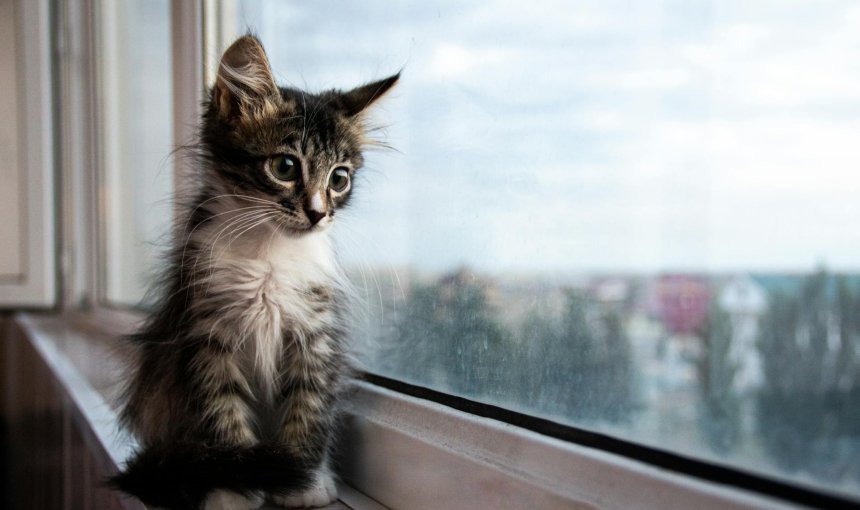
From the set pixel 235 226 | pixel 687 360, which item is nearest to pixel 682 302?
pixel 687 360

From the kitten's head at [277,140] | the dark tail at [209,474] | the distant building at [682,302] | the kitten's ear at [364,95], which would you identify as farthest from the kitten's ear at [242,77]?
the distant building at [682,302]

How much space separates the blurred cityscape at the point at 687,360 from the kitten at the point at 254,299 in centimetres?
19

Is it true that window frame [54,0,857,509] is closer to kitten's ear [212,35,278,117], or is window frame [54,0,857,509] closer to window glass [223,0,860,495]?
window glass [223,0,860,495]

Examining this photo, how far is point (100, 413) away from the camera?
1315mm

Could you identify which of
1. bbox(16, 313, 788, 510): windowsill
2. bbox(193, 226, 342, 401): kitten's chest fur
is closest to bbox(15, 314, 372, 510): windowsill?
bbox(16, 313, 788, 510): windowsill

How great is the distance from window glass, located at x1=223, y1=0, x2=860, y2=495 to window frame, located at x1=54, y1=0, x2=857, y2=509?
3 cm

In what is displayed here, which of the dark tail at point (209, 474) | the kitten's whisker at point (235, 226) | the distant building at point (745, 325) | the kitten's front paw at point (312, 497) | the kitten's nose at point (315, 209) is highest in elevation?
the kitten's nose at point (315, 209)

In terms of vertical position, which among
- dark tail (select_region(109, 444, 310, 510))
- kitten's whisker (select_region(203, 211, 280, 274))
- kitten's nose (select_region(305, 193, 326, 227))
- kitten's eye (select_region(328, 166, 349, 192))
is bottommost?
dark tail (select_region(109, 444, 310, 510))

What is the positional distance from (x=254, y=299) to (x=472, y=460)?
34 centimetres

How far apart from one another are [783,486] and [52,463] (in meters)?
1.91

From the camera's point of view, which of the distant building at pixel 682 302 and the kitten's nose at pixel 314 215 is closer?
the distant building at pixel 682 302

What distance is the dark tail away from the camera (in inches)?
27.1

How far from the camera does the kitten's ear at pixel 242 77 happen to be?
0.85 metres

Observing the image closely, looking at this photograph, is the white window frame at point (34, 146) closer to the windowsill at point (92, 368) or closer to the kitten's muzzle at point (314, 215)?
the windowsill at point (92, 368)
